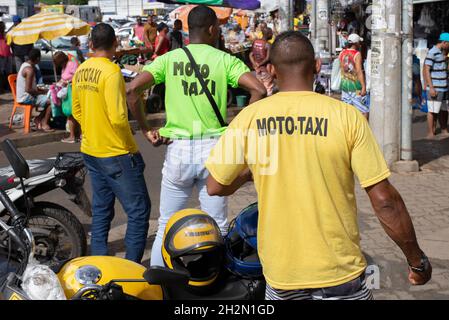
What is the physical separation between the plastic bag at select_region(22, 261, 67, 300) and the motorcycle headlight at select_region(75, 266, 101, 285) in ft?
1.27

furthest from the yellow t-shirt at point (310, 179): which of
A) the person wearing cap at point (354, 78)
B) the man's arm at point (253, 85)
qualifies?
the person wearing cap at point (354, 78)

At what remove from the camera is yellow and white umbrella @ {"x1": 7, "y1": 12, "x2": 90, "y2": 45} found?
13.9 meters

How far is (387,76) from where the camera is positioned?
888 cm

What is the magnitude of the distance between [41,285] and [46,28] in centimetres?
1189

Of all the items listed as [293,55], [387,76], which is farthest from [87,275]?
[387,76]

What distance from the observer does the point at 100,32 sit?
5082 mm

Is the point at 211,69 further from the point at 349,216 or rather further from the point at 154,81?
the point at 349,216

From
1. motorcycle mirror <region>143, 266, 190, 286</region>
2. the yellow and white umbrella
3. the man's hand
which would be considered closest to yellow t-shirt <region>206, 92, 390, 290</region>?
the man's hand

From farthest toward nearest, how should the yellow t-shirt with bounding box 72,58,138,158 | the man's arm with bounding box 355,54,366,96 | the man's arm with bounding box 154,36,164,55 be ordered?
the man's arm with bounding box 154,36,164,55 → the man's arm with bounding box 355,54,366,96 → the yellow t-shirt with bounding box 72,58,138,158

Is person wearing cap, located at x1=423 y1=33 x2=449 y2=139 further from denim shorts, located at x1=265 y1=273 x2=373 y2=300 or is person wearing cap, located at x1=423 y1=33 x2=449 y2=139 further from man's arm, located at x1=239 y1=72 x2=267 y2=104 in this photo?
denim shorts, located at x1=265 y1=273 x2=373 y2=300

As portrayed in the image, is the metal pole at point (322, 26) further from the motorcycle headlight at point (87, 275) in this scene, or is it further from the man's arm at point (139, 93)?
the motorcycle headlight at point (87, 275)

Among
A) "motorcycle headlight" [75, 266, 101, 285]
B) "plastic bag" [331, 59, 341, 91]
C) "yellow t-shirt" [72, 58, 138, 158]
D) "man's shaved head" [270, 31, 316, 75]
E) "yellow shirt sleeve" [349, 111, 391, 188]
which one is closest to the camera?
"yellow shirt sleeve" [349, 111, 391, 188]

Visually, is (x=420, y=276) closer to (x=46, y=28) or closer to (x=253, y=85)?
(x=253, y=85)
